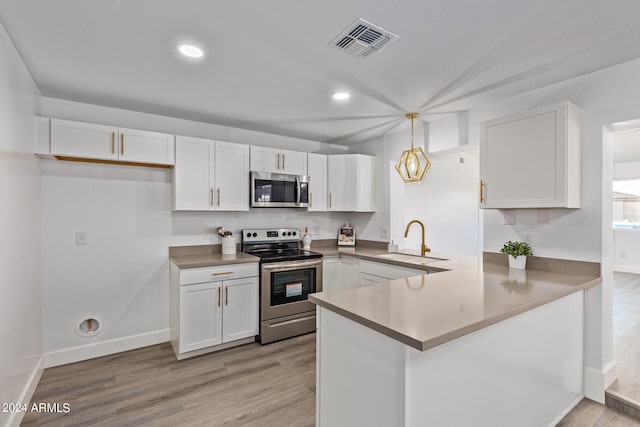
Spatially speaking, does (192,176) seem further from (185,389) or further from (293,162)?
(185,389)

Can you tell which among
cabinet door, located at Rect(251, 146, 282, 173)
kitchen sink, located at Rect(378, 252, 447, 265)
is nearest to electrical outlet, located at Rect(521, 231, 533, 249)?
kitchen sink, located at Rect(378, 252, 447, 265)

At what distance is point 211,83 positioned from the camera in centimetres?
250

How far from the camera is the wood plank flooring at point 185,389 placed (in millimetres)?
2064

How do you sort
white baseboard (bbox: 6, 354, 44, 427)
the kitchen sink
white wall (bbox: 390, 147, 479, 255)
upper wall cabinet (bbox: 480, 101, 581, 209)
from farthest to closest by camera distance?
white wall (bbox: 390, 147, 479, 255) < the kitchen sink < upper wall cabinet (bbox: 480, 101, 581, 209) < white baseboard (bbox: 6, 354, 44, 427)

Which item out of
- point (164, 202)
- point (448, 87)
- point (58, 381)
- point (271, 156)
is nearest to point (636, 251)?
point (448, 87)

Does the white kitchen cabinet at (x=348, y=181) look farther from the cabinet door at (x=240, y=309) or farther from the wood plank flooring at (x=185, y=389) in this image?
the wood plank flooring at (x=185, y=389)

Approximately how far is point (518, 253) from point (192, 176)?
3.05 meters

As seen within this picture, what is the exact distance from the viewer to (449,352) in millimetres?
1299

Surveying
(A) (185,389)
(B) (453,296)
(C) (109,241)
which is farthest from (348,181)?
(A) (185,389)

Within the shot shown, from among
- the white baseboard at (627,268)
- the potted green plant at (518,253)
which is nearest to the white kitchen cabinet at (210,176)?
the potted green plant at (518,253)

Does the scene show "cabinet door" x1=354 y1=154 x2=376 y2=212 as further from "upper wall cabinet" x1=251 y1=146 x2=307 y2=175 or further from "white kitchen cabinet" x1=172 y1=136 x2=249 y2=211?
"white kitchen cabinet" x1=172 y1=136 x2=249 y2=211

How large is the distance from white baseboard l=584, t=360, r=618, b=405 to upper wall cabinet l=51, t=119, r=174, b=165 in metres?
3.86

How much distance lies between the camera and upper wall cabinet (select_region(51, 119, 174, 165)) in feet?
8.50

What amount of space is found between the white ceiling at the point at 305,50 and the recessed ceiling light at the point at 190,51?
45 mm
